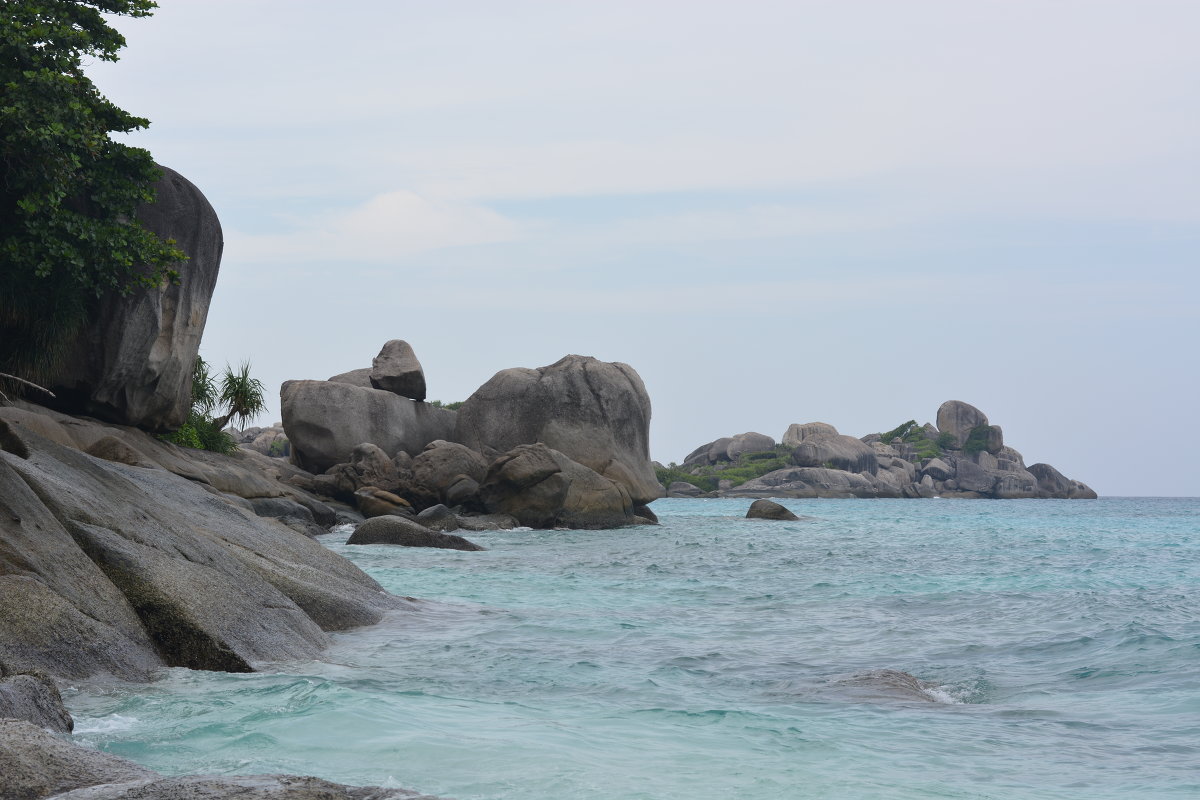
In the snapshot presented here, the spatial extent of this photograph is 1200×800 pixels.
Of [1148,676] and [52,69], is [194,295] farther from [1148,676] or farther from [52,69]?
[1148,676]

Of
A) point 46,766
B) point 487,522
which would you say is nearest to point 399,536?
point 487,522

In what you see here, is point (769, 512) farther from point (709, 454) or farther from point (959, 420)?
point (959, 420)

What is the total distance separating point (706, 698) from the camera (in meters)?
9.64

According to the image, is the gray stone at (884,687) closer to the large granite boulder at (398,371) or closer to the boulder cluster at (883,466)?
the large granite boulder at (398,371)

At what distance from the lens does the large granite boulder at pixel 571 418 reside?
1551 inches

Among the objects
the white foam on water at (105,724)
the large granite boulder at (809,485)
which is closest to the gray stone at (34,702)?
the white foam on water at (105,724)

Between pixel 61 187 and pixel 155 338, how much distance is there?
504 centimetres

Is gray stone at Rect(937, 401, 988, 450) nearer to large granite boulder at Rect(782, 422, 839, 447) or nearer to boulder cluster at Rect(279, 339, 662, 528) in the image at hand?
large granite boulder at Rect(782, 422, 839, 447)

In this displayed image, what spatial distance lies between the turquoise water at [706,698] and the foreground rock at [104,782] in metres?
1.91

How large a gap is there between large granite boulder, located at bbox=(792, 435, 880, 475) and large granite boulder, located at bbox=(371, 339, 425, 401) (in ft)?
201

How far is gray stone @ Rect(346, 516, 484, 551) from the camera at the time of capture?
2369cm

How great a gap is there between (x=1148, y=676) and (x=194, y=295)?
72.1ft

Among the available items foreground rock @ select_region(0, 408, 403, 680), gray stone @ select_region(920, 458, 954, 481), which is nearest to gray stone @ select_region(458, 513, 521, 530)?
foreground rock @ select_region(0, 408, 403, 680)

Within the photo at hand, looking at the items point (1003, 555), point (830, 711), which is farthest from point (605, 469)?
point (830, 711)
